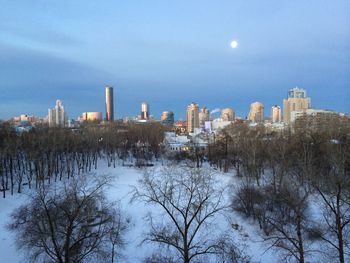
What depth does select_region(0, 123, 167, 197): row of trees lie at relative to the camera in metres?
36.2

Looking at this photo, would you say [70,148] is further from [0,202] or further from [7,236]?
Result: [7,236]

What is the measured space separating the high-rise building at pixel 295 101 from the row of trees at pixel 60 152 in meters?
92.4

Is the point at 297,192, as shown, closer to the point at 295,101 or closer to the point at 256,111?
the point at 295,101

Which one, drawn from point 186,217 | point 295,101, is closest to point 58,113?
point 295,101

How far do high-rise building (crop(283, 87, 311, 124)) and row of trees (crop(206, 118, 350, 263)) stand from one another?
93496mm

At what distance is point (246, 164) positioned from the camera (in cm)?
3572

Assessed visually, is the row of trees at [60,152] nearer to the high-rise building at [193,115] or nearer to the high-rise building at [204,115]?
the high-rise building at [193,115]

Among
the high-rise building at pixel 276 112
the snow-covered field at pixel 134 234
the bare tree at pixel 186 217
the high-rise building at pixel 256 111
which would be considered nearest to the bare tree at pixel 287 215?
the snow-covered field at pixel 134 234

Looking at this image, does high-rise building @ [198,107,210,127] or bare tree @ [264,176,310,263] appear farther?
high-rise building @ [198,107,210,127]

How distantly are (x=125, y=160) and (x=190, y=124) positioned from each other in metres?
102

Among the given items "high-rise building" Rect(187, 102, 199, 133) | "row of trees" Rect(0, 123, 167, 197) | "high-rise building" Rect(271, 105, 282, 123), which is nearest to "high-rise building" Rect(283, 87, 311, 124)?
"high-rise building" Rect(271, 105, 282, 123)

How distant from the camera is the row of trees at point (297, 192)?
18.0 meters

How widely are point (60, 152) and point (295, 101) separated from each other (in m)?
118

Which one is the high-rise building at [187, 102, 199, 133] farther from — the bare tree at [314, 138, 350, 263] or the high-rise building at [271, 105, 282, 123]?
the bare tree at [314, 138, 350, 263]
